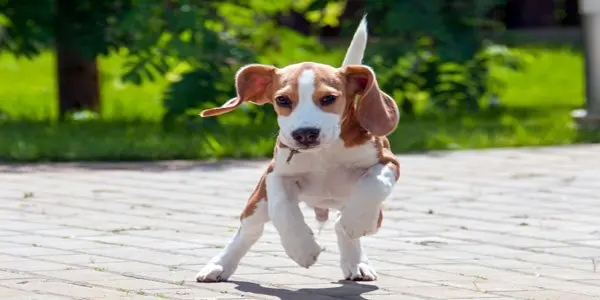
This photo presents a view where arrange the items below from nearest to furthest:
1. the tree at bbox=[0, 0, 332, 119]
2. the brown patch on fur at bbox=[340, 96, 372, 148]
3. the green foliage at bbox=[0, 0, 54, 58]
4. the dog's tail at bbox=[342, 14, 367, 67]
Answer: the brown patch on fur at bbox=[340, 96, 372, 148] < the dog's tail at bbox=[342, 14, 367, 67] < the tree at bbox=[0, 0, 332, 119] < the green foliage at bbox=[0, 0, 54, 58]

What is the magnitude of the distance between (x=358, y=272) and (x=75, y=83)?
26.1 ft

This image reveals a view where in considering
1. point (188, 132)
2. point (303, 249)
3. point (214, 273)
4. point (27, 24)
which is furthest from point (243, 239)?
point (27, 24)

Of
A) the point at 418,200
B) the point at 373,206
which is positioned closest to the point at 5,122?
the point at 418,200

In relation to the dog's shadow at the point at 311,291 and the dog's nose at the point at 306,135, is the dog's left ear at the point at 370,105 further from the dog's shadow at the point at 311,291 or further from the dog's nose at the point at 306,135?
the dog's shadow at the point at 311,291

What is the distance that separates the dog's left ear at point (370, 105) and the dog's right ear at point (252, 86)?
29 centimetres

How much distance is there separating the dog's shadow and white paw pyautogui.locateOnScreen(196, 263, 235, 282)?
7 centimetres

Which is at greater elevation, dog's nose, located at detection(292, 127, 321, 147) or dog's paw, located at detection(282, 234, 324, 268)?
dog's nose, located at detection(292, 127, 321, 147)

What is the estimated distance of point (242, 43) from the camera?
10.8 metres

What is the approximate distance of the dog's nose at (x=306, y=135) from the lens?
14.1 ft

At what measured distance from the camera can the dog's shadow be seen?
14.9 feet

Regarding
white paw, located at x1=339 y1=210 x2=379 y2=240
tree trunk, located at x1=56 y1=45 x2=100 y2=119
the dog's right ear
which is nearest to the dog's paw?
white paw, located at x1=339 y1=210 x2=379 y2=240

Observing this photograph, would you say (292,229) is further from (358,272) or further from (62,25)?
(62,25)

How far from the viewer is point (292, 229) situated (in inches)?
175

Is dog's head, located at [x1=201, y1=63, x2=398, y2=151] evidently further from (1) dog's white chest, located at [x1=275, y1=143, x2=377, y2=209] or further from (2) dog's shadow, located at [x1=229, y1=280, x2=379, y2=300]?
(2) dog's shadow, located at [x1=229, y1=280, x2=379, y2=300]
